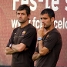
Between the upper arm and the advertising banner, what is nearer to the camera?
the upper arm

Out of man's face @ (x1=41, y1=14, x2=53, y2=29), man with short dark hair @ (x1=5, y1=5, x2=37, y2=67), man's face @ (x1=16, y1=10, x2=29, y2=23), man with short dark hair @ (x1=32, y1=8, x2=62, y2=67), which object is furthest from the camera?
man's face @ (x1=16, y1=10, x2=29, y2=23)

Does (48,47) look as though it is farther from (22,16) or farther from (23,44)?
(22,16)

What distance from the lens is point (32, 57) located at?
4016mm

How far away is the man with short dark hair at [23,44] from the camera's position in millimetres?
4090

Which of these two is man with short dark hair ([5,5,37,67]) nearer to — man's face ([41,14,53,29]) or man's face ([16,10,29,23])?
man's face ([16,10,29,23])

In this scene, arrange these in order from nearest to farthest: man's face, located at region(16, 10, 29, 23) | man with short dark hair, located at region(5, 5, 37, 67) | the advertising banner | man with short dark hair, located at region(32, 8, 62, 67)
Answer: man with short dark hair, located at region(32, 8, 62, 67), man with short dark hair, located at region(5, 5, 37, 67), man's face, located at region(16, 10, 29, 23), the advertising banner

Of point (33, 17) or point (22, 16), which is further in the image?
point (33, 17)

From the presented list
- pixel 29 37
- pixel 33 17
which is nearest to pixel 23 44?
pixel 29 37

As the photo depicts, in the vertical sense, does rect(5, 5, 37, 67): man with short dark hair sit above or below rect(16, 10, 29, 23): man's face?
below

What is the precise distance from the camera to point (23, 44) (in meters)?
4.08

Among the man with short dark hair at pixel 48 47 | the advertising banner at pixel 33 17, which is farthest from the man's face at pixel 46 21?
the advertising banner at pixel 33 17

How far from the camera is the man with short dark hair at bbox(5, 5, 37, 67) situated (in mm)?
4090

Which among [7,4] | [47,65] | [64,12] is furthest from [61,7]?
[47,65]

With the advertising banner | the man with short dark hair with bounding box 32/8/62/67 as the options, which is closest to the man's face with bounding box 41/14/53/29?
the man with short dark hair with bounding box 32/8/62/67
